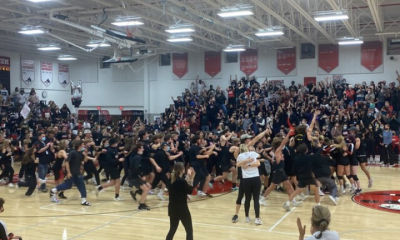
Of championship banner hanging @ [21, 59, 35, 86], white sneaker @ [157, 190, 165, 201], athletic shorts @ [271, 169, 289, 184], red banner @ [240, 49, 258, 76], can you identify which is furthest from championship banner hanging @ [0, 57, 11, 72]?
athletic shorts @ [271, 169, 289, 184]

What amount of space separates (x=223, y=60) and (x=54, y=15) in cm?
1371

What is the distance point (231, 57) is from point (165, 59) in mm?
4998

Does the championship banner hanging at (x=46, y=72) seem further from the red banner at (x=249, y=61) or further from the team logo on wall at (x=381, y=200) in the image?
the team logo on wall at (x=381, y=200)

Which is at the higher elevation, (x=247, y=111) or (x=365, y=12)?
(x=365, y=12)

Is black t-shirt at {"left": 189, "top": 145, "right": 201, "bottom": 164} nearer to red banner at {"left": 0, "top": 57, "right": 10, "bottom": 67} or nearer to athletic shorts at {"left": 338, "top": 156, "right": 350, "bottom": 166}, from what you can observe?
athletic shorts at {"left": 338, "top": 156, "right": 350, "bottom": 166}

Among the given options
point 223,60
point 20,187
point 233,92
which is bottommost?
point 20,187

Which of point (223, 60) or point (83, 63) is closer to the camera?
point (223, 60)

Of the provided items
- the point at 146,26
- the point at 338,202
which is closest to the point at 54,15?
the point at 146,26

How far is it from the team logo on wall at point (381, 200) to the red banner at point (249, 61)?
17057 millimetres

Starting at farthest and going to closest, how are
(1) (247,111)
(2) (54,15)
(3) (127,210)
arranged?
1. (1) (247,111)
2. (2) (54,15)
3. (3) (127,210)

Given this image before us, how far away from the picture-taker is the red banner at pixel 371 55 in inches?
980

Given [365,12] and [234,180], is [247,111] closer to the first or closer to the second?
[365,12]

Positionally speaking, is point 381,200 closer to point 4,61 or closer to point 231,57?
point 231,57

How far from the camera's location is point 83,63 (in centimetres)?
3303
